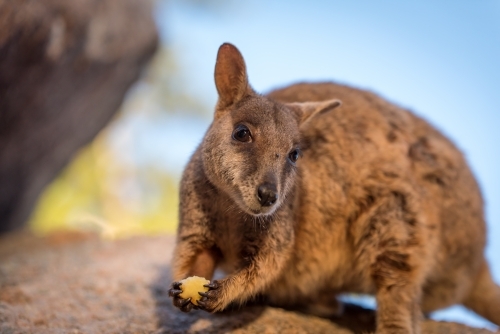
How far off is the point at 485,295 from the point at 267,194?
2.93 meters

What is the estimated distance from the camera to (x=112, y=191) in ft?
36.9

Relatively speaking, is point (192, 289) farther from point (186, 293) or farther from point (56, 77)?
point (56, 77)

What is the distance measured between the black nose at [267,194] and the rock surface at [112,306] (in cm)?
107

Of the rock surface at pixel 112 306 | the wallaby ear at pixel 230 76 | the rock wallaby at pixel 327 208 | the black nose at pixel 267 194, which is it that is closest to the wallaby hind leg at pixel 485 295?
the rock wallaby at pixel 327 208

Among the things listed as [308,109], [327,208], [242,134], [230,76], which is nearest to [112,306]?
[242,134]

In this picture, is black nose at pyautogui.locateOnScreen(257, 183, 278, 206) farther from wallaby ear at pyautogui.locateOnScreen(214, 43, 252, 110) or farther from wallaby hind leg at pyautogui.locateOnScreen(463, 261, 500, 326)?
wallaby hind leg at pyautogui.locateOnScreen(463, 261, 500, 326)

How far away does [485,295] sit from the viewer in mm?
4867

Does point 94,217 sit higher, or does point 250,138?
point 250,138

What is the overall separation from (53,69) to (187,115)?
5572 mm

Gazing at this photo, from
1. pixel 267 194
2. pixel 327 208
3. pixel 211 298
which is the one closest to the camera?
pixel 267 194

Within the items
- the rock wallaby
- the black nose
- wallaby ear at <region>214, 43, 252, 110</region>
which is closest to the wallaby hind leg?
the rock wallaby

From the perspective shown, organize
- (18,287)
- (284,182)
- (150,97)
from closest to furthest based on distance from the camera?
(284,182) → (18,287) → (150,97)

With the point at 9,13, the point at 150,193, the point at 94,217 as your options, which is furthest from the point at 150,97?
the point at 9,13

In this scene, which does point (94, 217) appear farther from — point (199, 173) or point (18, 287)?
point (199, 173)
